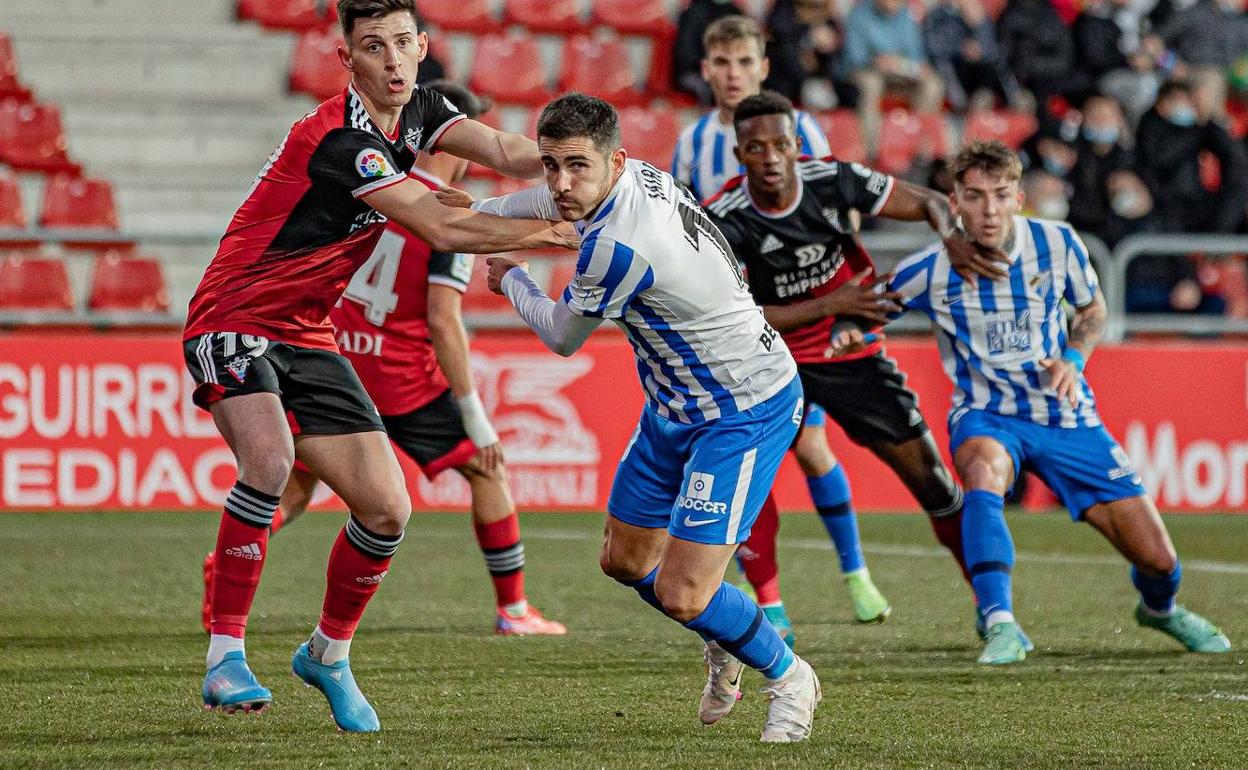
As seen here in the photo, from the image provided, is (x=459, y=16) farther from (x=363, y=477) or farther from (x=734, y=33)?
(x=363, y=477)

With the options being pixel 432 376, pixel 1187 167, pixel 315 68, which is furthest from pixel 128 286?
pixel 1187 167

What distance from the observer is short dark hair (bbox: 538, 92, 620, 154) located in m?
4.57

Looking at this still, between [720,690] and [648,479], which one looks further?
[648,479]

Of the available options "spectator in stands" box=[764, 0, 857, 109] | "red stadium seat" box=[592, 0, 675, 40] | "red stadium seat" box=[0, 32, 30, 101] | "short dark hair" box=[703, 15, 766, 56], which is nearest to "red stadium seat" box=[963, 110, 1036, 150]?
"spectator in stands" box=[764, 0, 857, 109]

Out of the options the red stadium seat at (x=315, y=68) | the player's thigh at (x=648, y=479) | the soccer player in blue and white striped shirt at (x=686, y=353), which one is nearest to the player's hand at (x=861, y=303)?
the soccer player in blue and white striped shirt at (x=686, y=353)

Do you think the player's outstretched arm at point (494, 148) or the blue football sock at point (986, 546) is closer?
the player's outstretched arm at point (494, 148)

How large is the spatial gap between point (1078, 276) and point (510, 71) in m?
9.16

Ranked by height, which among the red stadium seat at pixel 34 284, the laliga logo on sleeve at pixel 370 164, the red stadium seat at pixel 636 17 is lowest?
the red stadium seat at pixel 34 284

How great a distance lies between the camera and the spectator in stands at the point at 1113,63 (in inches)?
597

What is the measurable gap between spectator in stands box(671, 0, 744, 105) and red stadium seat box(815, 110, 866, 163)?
0.98 metres

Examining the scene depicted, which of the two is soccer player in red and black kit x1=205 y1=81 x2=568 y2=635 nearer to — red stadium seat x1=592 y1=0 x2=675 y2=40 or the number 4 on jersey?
the number 4 on jersey

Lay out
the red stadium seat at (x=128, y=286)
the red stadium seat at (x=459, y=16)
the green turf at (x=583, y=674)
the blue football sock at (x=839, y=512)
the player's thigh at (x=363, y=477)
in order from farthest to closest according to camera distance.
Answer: the red stadium seat at (x=459, y=16) < the red stadium seat at (x=128, y=286) < the blue football sock at (x=839, y=512) < the player's thigh at (x=363, y=477) < the green turf at (x=583, y=674)

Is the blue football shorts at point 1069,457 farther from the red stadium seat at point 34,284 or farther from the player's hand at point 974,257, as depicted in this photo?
the red stadium seat at point 34,284

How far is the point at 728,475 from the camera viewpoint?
4863 millimetres
